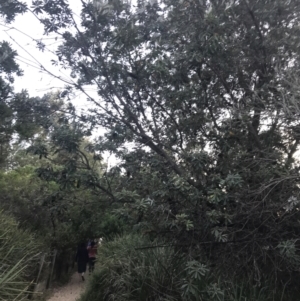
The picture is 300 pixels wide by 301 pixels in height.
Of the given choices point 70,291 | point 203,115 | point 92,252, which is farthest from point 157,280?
point 92,252

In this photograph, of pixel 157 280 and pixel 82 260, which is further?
pixel 82 260

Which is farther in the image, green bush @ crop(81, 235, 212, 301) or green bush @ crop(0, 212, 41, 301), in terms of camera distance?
green bush @ crop(81, 235, 212, 301)

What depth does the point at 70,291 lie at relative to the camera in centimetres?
1123

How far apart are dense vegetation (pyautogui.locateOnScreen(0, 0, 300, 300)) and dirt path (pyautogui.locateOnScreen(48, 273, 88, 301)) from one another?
2191 millimetres


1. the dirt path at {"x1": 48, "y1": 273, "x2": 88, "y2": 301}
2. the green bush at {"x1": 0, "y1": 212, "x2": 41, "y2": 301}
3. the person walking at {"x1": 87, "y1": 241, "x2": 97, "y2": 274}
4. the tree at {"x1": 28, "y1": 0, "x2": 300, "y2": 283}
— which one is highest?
the tree at {"x1": 28, "y1": 0, "x2": 300, "y2": 283}

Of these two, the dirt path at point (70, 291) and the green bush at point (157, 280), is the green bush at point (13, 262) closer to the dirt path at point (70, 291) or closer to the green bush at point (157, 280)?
the dirt path at point (70, 291)

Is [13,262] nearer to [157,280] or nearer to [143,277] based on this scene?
[143,277]

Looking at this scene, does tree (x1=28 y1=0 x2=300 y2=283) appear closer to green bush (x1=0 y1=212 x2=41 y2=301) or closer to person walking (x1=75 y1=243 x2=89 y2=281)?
green bush (x1=0 y1=212 x2=41 y2=301)

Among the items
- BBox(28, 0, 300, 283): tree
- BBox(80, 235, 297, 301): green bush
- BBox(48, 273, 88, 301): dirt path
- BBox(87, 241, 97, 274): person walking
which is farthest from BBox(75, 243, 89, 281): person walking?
BBox(28, 0, 300, 283): tree

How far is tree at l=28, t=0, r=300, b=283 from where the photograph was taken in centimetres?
562

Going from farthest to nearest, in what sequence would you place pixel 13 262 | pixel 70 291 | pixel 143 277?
pixel 70 291 < pixel 143 277 < pixel 13 262

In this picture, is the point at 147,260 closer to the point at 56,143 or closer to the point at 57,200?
the point at 57,200

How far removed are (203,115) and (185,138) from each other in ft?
2.04

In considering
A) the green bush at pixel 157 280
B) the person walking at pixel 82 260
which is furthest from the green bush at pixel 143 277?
the person walking at pixel 82 260
